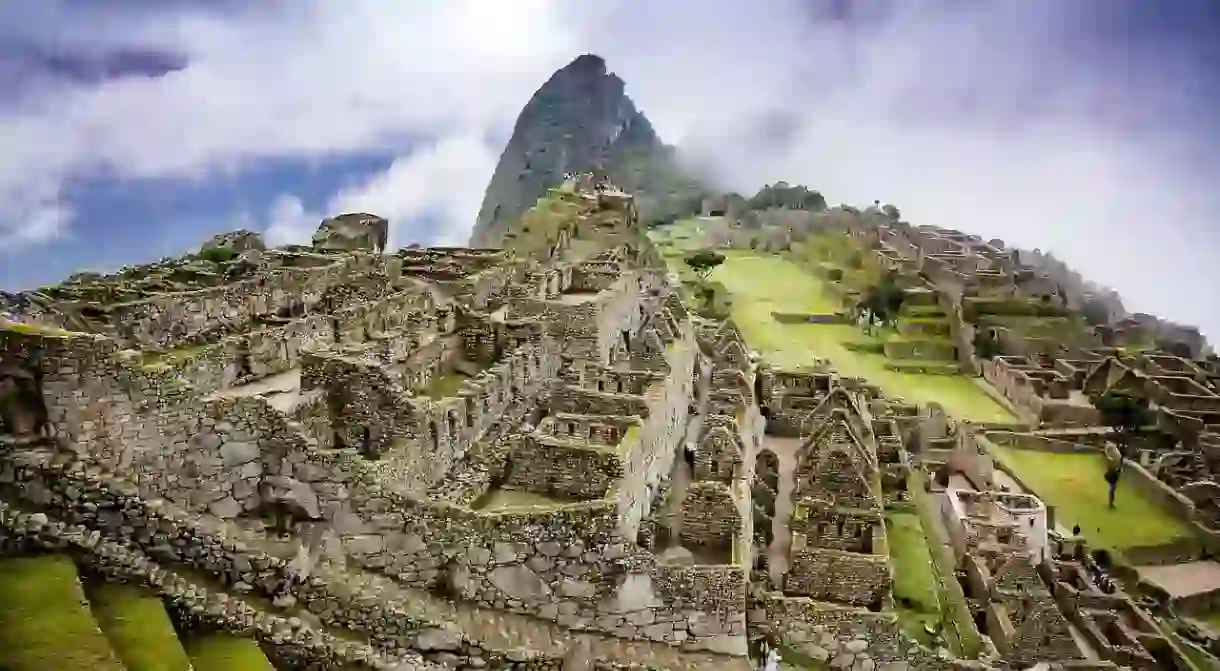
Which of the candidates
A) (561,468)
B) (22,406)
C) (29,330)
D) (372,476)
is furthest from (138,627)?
(561,468)

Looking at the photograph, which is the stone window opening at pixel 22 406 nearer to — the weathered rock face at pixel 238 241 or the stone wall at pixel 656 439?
the stone wall at pixel 656 439

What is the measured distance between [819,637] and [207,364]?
1041 cm

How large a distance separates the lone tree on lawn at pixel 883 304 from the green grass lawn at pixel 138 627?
50.8 m

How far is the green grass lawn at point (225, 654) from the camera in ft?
28.7

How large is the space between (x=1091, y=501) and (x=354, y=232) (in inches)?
1133

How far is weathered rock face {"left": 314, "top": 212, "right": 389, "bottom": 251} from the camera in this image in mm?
33062

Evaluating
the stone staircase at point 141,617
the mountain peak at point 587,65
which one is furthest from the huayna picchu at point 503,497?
the mountain peak at point 587,65

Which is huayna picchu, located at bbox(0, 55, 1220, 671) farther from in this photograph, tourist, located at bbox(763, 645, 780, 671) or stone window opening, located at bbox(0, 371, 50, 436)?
tourist, located at bbox(763, 645, 780, 671)

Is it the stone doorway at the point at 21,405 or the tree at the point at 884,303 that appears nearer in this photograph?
the stone doorway at the point at 21,405

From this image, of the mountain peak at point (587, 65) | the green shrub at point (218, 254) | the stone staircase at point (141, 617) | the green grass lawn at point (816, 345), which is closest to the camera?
the stone staircase at point (141, 617)

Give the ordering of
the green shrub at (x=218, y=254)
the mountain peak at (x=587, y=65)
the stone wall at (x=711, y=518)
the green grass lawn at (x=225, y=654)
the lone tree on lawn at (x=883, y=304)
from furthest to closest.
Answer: the mountain peak at (x=587, y=65), the lone tree on lawn at (x=883, y=304), the green shrub at (x=218, y=254), the stone wall at (x=711, y=518), the green grass lawn at (x=225, y=654)

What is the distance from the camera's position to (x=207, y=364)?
43.4ft

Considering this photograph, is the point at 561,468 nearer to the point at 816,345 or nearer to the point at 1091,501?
the point at 1091,501

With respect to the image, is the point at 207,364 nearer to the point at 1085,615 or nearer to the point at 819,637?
the point at 819,637
